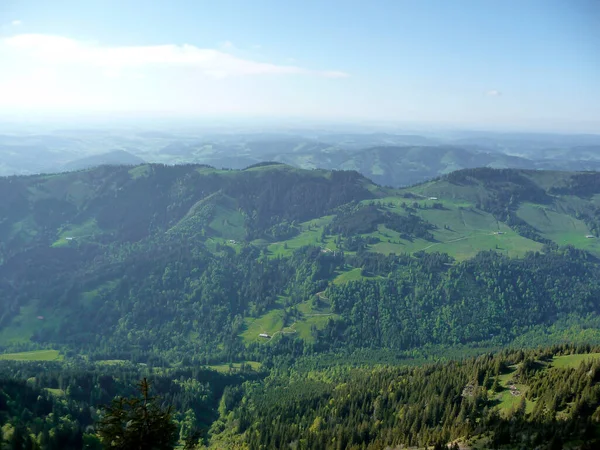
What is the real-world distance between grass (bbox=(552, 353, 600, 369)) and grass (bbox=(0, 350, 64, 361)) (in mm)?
182789

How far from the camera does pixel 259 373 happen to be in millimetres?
171000

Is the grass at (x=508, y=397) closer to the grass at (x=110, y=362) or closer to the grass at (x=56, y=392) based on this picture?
the grass at (x=56, y=392)

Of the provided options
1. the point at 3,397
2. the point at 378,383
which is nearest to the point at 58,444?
the point at 3,397

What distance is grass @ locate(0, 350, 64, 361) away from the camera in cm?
17788

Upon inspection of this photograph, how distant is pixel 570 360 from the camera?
92.6m

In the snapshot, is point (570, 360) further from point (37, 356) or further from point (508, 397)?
point (37, 356)

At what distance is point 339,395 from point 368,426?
26210 mm

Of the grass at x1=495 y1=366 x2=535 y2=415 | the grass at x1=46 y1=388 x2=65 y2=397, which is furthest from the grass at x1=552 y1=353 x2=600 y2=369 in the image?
the grass at x1=46 y1=388 x2=65 y2=397

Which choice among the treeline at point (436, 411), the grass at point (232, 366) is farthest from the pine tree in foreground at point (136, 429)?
the grass at point (232, 366)

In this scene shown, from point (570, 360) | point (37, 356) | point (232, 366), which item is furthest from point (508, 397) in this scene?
point (37, 356)

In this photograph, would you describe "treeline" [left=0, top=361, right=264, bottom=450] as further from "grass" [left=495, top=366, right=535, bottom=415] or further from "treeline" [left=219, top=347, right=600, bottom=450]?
"grass" [left=495, top=366, right=535, bottom=415]

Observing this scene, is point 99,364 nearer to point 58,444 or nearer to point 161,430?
point 58,444

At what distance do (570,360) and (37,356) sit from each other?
195 m

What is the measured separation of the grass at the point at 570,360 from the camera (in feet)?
292
